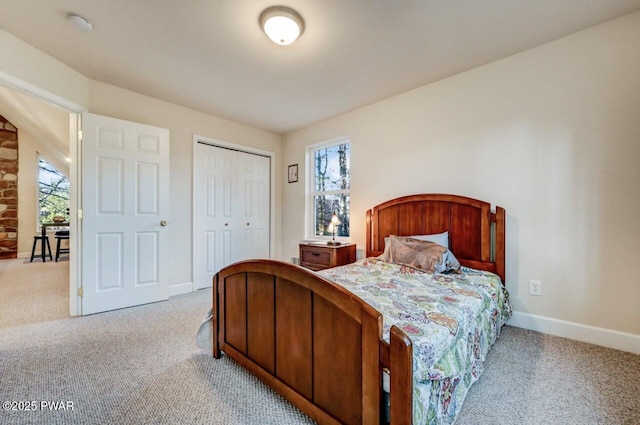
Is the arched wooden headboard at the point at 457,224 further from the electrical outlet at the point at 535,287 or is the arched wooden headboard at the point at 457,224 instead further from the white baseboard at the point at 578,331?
the white baseboard at the point at 578,331

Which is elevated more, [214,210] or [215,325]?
[214,210]

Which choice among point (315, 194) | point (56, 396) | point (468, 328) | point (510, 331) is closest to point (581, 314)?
point (510, 331)

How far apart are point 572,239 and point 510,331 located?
0.89 meters

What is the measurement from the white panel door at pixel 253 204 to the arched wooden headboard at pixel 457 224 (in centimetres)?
205

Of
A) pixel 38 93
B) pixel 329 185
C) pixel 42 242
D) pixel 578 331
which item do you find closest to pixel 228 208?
pixel 329 185

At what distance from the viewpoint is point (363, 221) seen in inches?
136

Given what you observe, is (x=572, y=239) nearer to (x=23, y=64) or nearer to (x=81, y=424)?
(x=81, y=424)

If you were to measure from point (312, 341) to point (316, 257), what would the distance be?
2.13 metres

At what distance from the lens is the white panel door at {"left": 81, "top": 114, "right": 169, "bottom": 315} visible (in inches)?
105

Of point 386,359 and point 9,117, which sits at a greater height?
point 9,117

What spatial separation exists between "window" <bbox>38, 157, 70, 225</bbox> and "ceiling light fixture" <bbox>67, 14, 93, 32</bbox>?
5938 mm

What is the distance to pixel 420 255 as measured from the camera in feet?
7.72

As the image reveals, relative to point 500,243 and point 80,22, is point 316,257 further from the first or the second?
point 80,22

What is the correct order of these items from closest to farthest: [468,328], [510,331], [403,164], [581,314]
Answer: [468,328], [581,314], [510,331], [403,164]
